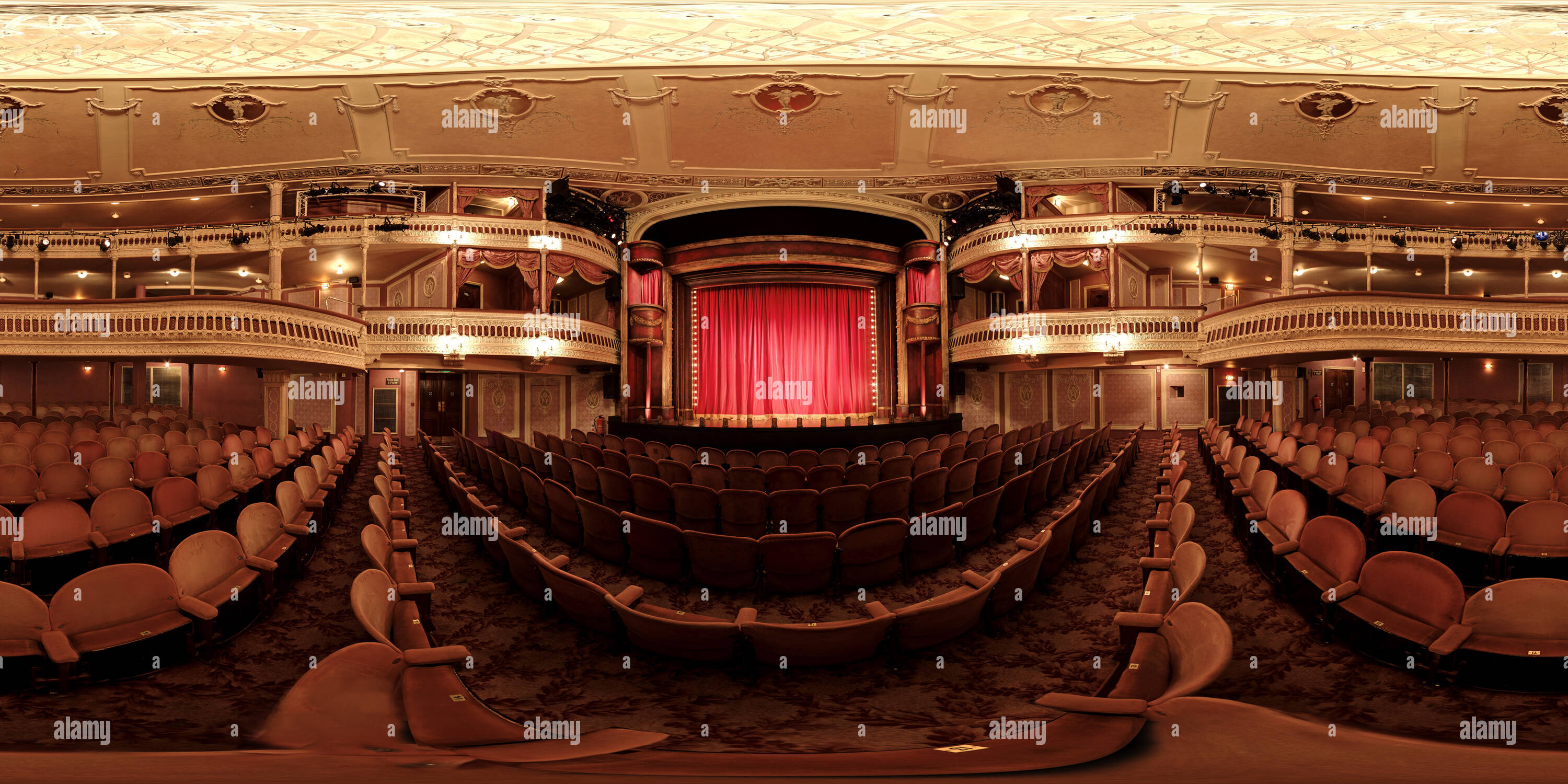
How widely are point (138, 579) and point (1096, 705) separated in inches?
135

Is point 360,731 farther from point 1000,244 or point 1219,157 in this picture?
point 1219,157

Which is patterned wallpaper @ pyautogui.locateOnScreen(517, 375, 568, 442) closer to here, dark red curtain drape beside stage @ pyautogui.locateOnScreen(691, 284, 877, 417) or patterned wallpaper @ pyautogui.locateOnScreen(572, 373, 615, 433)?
patterned wallpaper @ pyautogui.locateOnScreen(572, 373, 615, 433)

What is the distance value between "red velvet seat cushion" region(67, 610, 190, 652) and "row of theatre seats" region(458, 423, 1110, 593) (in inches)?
76.2

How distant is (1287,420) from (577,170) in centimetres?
1590

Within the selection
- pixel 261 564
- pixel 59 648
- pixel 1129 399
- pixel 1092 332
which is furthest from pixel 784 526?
pixel 1129 399

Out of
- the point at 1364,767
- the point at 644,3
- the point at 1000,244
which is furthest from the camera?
the point at 1000,244

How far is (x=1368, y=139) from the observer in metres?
12.5

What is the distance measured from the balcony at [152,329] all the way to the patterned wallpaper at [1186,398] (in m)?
16.4

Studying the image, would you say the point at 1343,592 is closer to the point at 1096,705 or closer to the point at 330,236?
the point at 1096,705

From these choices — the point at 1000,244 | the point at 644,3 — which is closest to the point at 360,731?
the point at 644,3

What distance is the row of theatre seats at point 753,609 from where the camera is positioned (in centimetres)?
247

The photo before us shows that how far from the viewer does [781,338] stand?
48.4ft

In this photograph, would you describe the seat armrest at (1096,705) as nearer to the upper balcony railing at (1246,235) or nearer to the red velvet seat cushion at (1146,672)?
the red velvet seat cushion at (1146,672)

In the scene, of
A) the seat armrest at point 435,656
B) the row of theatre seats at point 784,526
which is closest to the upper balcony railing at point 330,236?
the row of theatre seats at point 784,526
